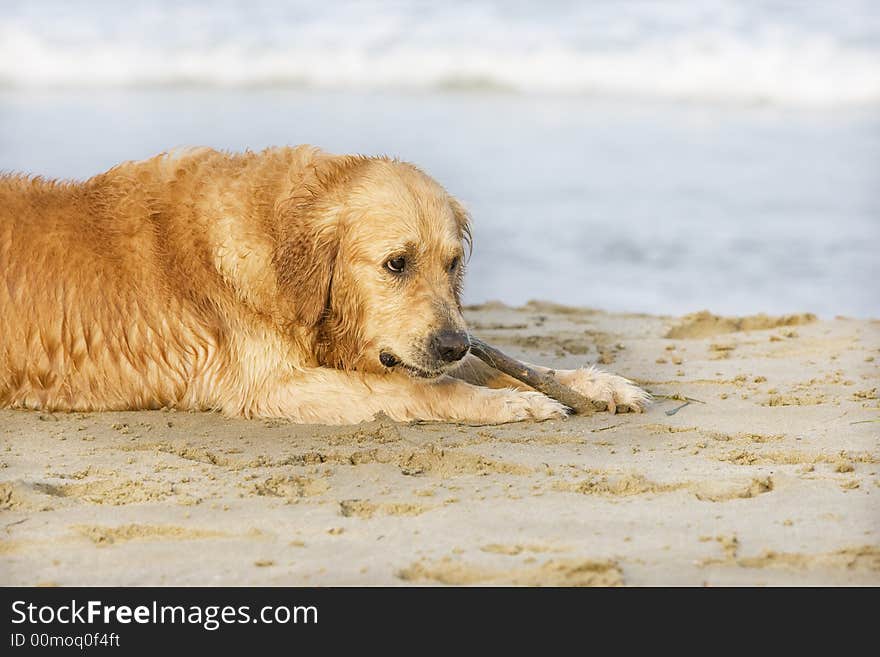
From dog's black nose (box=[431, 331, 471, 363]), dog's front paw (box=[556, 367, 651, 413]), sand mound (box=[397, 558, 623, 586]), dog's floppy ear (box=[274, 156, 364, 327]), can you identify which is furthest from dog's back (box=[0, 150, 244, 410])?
sand mound (box=[397, 558, 623, 586])

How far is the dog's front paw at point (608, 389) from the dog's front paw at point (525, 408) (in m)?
0.27

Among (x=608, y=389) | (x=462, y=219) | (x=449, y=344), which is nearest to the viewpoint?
(x=449, y=344)

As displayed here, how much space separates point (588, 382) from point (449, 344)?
96cm

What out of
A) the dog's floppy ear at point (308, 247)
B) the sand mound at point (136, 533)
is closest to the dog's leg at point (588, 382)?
the dog's floppy ear at point (308, 247)

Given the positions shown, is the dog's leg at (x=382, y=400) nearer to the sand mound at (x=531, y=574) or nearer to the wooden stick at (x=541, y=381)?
the wooden stick at (x=541, y=381)

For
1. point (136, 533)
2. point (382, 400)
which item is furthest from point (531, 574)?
point (382, 400)

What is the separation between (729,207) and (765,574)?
1476 cm

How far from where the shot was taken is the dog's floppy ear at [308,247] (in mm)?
5367

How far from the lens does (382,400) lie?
5.36 meters

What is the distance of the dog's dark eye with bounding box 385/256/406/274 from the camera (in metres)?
5.33

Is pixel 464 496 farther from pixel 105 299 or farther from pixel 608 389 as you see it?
pixel 105 299
